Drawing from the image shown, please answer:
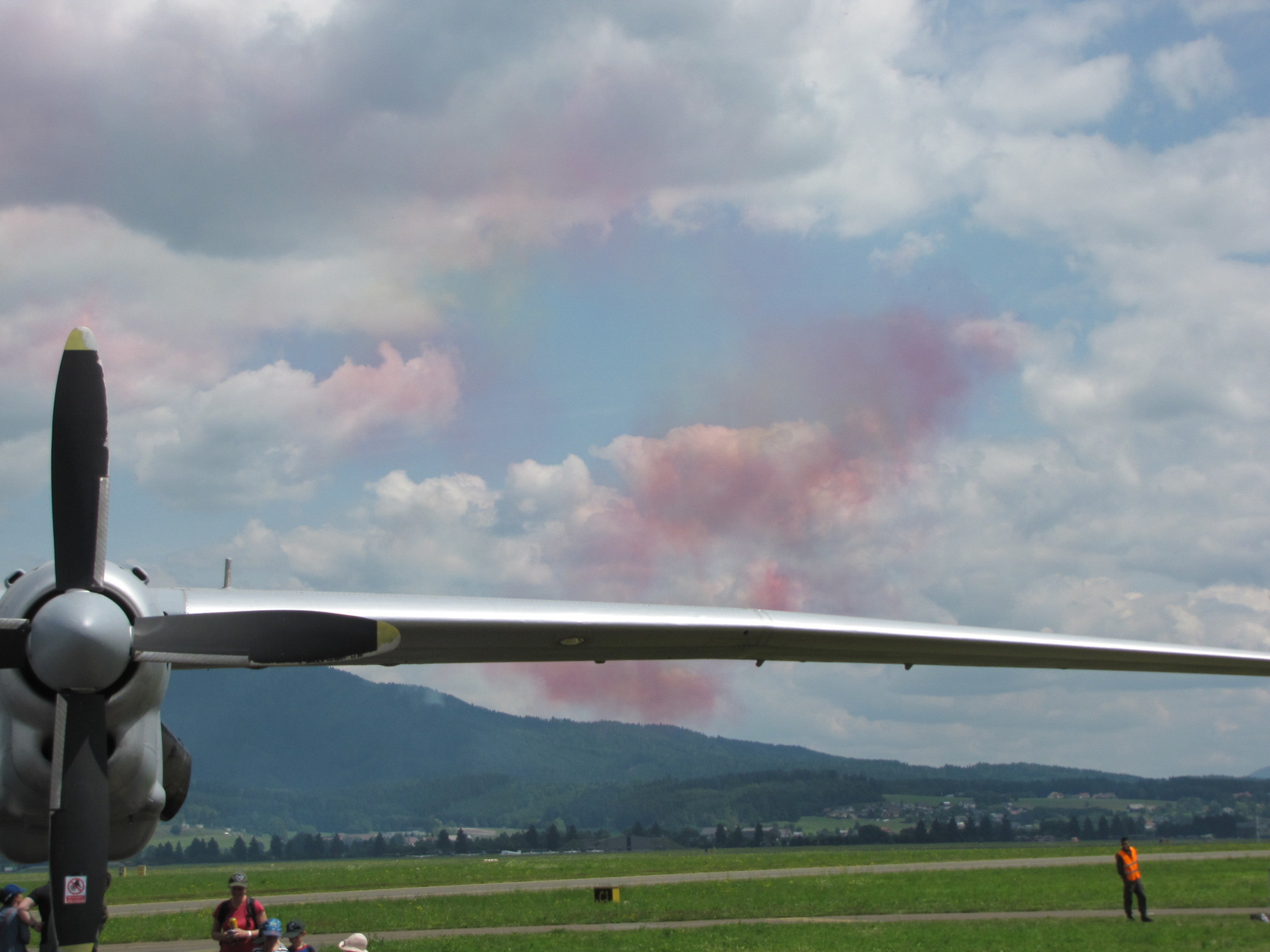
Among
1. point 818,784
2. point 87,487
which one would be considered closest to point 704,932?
point 87,487

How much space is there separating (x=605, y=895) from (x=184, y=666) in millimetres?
19835

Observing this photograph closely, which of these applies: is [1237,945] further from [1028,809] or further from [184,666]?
[1028,809]

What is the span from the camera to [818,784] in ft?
653

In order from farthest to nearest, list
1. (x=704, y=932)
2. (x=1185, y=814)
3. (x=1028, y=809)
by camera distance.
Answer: (x=1028, y=809) < (x=1185, y=814) < (x=704, y=932)

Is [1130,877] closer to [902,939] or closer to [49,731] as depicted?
[902,939]

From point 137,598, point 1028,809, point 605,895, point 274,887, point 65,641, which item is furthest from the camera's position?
point 1028,809

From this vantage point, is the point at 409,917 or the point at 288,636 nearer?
the point at 288,636

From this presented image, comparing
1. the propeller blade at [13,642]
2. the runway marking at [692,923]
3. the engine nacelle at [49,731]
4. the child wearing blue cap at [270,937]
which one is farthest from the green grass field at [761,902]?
the propeller blade at [13,642]

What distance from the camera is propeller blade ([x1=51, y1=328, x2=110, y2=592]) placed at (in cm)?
947

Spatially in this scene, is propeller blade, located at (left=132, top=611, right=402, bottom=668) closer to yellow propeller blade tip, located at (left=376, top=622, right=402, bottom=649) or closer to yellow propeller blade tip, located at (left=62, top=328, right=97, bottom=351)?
yellow propeller blade tip, located at (left=376, top=622, right=402, bottom=649)

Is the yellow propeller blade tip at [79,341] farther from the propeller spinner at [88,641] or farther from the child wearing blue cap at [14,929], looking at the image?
the child wearing blue cap at [14,929]

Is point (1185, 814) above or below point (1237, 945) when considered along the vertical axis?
below

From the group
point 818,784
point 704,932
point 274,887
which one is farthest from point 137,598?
point 818,784

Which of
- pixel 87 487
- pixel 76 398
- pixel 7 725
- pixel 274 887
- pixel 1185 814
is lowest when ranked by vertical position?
pixel 1185 814
